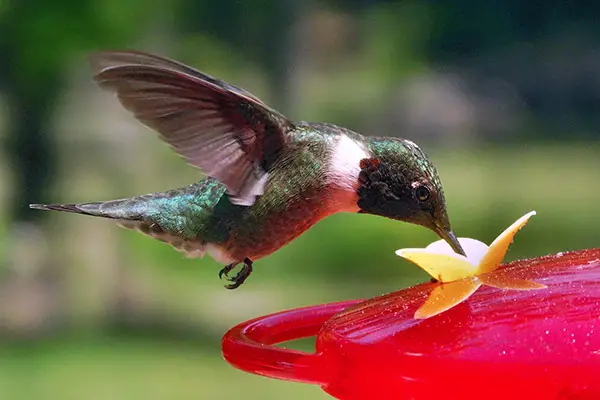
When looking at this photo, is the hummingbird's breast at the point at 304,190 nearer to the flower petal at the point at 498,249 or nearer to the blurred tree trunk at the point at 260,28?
the flower petal at the point at 498,249

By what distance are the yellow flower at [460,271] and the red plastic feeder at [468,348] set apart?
0.03 m

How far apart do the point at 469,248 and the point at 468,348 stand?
67cm

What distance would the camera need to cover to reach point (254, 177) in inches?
92.3

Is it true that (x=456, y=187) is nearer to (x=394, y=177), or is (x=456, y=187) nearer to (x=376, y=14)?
(x=376, y=14)

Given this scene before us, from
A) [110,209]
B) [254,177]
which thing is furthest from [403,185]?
[110,209]

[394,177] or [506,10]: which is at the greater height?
[506,10]

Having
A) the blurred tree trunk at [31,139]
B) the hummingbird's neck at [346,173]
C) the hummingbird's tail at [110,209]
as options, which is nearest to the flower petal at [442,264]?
the hummingbird's neck at [346,173]

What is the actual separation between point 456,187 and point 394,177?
908 cm

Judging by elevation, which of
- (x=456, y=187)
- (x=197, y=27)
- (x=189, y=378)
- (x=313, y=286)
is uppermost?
(x=197, y=27)

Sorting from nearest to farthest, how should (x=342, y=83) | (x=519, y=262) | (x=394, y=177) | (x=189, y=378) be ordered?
1. (x=519, y=262)
2. (x=394, y=177)
3. (x=189, y=378)
4. (x=342, y=83)

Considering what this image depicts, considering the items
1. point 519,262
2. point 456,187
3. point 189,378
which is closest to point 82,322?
point 189,378

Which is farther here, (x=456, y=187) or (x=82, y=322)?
(x=456, y=187)

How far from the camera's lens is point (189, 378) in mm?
7891

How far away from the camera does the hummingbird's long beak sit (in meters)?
2.12
